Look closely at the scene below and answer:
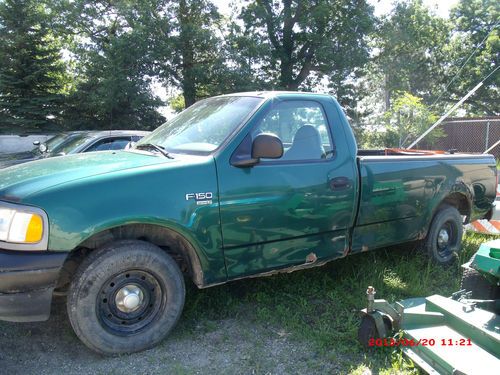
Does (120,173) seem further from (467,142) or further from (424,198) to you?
(467,142)

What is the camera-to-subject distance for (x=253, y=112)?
3600mm

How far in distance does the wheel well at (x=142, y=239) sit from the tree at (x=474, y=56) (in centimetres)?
3198

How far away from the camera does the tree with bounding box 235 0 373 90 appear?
23.0 m

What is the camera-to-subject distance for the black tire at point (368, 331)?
3.21 metres

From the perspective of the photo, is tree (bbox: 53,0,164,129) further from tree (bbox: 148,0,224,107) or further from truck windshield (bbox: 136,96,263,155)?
truck windshield (bbox: 136,96,263,155)

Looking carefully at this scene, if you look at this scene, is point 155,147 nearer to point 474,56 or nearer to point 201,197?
point 201,197

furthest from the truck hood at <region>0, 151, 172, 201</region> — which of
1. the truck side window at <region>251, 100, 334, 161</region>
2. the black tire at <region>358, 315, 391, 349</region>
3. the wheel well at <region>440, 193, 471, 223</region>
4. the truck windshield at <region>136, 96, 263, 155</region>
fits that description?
the wheel well at <region>440, 193, 471, 223</region>

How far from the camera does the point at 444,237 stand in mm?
5207

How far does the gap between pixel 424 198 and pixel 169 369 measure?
3.10 meters

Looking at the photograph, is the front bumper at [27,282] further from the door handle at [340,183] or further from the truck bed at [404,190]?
the truck bed at [404,190]

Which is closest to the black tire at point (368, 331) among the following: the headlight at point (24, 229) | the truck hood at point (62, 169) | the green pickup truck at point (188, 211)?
the green pickup truck at point (188, 211)

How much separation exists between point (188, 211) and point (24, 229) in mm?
1039

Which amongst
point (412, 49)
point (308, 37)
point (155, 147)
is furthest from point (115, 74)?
point (412, 49)

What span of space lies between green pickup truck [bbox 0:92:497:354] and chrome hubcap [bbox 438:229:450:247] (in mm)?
876
